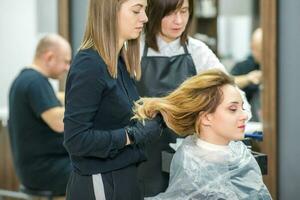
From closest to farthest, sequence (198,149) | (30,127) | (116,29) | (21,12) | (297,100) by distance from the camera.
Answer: (116,29)
(198,149)
(297,100)
(30,127)
(21,12)

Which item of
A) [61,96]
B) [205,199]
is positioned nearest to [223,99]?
[205,199]

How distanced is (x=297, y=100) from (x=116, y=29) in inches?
49.5

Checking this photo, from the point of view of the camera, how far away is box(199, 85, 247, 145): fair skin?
75.6 inches

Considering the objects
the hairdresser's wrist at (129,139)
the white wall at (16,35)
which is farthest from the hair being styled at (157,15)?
Result: the white wall at (16,35)

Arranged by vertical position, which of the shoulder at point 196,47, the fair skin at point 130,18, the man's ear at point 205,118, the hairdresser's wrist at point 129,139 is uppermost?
the fair skin at point 130,18

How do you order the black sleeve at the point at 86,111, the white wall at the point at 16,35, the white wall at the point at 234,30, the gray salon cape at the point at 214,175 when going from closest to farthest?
the black sleeve at the point at 86,111, the gray salon cape at the point at 214,175, the white wall at the point at 234,30, the white wall at the point at 16,35

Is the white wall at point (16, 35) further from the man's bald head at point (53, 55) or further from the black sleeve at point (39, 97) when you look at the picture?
the black sleeve at point (39, 97)

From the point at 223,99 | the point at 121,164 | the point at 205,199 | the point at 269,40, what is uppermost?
the point at 269,40

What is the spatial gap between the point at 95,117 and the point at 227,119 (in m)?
0.45

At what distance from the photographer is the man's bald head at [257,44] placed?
2.99 metres

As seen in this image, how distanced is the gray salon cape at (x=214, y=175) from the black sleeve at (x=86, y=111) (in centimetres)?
30

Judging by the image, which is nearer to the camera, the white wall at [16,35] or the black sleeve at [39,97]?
the black sleeve at [39,97]

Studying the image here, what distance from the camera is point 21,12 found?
4367mm

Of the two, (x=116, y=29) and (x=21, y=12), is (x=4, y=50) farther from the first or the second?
(x=116, y=29)
